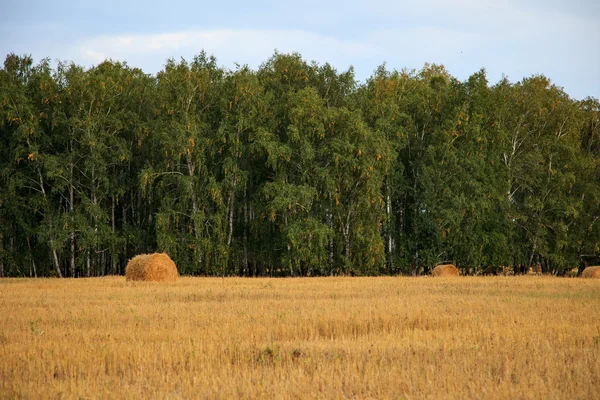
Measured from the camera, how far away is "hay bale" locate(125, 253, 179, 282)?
102 feet

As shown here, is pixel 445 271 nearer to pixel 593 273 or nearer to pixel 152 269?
pixel 593 273

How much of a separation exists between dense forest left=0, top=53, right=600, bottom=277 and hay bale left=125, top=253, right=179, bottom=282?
9.68 meters

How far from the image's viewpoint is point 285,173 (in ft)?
143

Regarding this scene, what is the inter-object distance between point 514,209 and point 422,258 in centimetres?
760

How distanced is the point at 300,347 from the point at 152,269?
18.6 meters

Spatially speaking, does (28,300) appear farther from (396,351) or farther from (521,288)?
(521,288)

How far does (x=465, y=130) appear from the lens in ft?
152

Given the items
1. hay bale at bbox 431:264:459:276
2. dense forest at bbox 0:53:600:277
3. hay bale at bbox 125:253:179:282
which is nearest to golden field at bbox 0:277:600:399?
hay bale at bbox 125:253:179:282

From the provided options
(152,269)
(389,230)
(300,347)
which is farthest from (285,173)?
(300,347)

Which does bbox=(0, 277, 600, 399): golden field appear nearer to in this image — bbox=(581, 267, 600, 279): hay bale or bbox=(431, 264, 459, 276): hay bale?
bbox=(581, 267, 600, 279): hay bale

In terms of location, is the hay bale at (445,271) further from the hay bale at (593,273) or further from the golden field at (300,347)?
the golden field at (300,347)

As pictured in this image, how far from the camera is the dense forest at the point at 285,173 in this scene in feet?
→ 140

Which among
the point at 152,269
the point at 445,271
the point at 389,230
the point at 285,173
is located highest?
the point at 285,173

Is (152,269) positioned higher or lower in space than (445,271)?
higher
